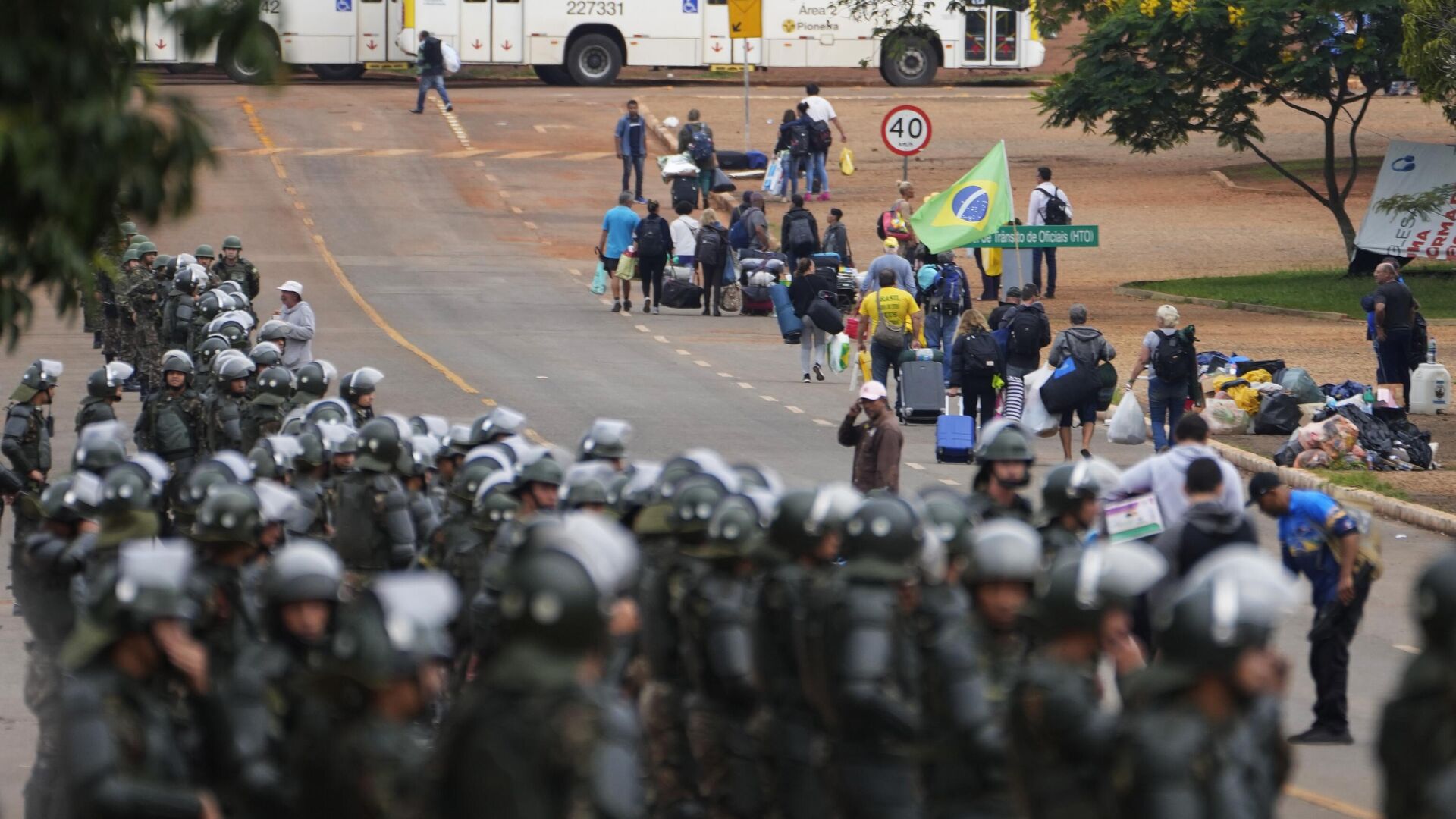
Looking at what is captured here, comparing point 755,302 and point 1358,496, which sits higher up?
point 755,302

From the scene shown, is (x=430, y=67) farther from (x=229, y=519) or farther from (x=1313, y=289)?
(x=229, y=519)

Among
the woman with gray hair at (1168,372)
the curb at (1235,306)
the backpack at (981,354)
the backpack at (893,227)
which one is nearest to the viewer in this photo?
the woman with gray hair at (1168,372)

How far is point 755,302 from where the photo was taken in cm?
2978

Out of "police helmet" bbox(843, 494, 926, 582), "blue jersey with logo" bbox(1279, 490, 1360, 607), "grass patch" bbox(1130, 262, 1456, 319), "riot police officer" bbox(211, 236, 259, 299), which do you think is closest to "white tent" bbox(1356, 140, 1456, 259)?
"grass patch" bbox(1130, 262, 1456, 319)

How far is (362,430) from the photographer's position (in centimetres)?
1138

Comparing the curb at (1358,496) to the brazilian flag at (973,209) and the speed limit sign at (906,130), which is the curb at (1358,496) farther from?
the speed limit sign at (906,130)

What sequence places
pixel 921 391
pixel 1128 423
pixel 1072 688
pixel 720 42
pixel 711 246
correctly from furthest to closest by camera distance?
pixel 720 42, pixel 711 246, pixel 921 391, pixel 1128 423, pixel 1072 688

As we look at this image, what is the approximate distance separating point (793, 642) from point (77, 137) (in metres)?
2.92

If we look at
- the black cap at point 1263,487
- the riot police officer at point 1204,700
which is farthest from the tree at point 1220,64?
the riot police officer at point 1204,700

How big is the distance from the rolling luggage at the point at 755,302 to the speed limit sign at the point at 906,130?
9.18 ft

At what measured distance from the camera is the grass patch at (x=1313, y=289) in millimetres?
29016

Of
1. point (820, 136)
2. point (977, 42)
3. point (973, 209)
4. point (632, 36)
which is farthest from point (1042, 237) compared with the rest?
point (977, 42)

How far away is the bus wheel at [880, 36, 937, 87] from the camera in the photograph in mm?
48438

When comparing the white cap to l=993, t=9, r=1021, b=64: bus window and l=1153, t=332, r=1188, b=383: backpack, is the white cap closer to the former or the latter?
l=1153, t=332, r=1188, b=383: backpack
